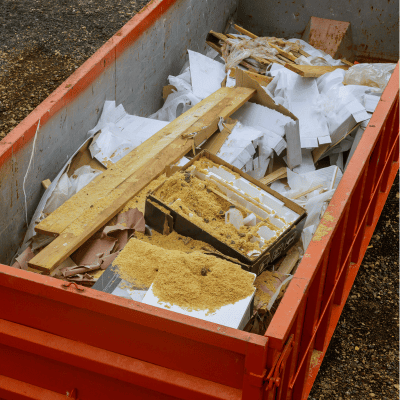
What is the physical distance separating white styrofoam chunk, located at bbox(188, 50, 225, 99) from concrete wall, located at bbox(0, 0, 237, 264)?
178 mm

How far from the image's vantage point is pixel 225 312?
6.31 ft

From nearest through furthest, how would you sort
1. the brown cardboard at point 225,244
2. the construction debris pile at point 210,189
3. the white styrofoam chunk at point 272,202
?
the construction debris pile at point 210,189 < the brown cardboard at point 225,244 < the white styrofoam chunk at point 272,202

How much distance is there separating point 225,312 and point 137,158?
1414 millimetres

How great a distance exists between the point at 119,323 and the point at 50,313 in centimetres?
30

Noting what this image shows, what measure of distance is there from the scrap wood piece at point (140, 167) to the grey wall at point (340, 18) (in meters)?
1.68

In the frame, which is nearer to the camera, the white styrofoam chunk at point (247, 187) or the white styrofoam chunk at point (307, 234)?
the white styrofoam chunk at point (307, 234)

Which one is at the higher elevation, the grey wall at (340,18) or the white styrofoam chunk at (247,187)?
the grey wall at (340,18)

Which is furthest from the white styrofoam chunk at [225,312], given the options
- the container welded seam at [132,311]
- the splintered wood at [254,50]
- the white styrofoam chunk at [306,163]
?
the splintered wood at [254,50]

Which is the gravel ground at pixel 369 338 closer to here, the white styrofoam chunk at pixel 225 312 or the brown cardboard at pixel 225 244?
the brown cardboard at pixel 225 244

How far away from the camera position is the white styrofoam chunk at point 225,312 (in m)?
1.89

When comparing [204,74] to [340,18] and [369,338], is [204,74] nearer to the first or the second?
[340,18]

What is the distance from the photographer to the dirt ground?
306 centimetres

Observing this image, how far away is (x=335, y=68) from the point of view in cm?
420

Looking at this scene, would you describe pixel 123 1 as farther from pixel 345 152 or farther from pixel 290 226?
pixel 290 226
